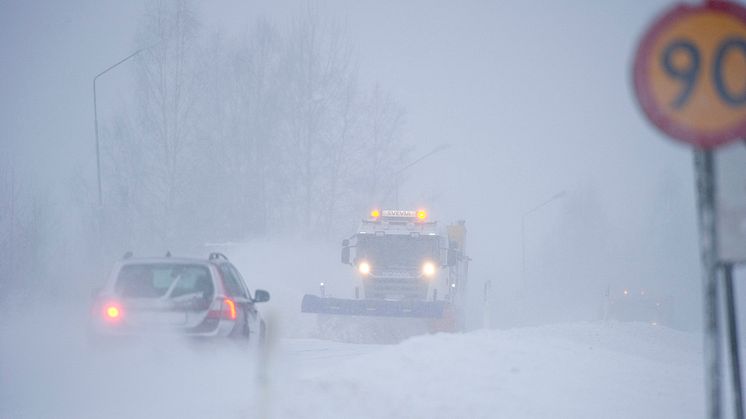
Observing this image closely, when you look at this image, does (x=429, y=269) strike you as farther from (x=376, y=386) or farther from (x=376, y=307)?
(x=376, y=386)

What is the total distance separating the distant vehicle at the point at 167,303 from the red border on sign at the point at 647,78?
6.75 m

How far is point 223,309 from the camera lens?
9.57 m

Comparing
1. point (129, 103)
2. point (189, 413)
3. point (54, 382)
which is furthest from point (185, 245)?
point (189, 413)

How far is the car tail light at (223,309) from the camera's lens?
946 centimetres

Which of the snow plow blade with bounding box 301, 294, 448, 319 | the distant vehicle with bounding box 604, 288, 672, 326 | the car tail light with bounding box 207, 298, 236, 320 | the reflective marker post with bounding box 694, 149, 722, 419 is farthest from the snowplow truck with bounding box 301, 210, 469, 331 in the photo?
the distant vehicle with bounding box 604, 288, 672, 326

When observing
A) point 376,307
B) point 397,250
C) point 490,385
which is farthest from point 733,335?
point 397,250

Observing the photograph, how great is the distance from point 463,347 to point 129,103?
99.1 feet

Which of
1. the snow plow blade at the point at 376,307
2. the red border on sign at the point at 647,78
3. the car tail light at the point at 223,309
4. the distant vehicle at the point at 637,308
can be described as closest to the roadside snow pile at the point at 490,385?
the car tail light at the point at 223,309

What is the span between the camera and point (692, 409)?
883 cm

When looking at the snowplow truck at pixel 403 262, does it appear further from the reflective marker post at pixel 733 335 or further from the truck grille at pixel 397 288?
the reflective marker post at pixel 733 335

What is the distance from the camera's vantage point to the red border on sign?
12.3 feet

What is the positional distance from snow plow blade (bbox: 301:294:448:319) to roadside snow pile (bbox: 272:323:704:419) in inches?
318

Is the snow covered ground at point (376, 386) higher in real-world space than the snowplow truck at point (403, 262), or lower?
lower

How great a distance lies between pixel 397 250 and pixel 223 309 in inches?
501
